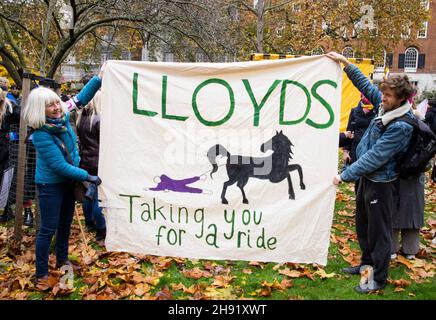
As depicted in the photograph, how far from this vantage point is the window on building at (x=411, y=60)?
4688 cm

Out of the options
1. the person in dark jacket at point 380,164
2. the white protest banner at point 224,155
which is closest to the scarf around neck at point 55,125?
the white protest banner at point 224,155

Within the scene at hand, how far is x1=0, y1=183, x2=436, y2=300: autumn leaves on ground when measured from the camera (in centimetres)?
388

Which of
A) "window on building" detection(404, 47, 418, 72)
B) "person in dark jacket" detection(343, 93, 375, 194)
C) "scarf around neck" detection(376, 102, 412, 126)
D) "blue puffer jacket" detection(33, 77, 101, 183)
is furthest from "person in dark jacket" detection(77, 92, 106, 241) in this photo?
"window on building" detection(404, 47, 418, 72)

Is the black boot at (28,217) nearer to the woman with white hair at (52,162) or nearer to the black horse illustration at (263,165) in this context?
the woman with white hair at (52,162)

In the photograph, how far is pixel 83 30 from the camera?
41.6 ft

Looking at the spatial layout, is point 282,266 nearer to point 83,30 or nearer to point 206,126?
point 206,126

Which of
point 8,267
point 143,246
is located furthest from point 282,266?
point 8,267

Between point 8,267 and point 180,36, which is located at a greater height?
point 180,36

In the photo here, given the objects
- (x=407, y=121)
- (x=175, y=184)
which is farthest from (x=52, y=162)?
(x=407, y=121)

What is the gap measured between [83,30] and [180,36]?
2930 millimetres

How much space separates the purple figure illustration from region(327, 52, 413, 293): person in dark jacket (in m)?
1.20

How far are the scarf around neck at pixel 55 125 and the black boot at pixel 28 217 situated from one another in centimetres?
272

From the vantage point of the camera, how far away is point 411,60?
47.2 metres

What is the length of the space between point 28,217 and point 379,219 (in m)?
4.74
